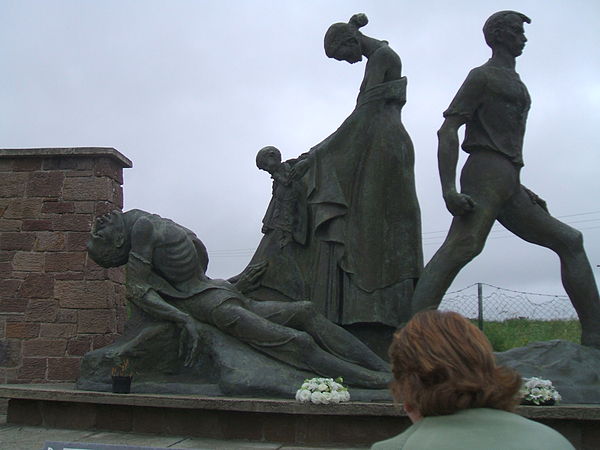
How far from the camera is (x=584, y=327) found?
5656 mm

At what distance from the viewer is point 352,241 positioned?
19.2 ft

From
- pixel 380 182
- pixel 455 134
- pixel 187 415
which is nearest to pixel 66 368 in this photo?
pixel 187 415

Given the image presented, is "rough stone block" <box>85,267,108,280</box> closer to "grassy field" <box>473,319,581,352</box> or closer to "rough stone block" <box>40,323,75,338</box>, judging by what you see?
"rough stone block" <box>40,323,75,338</box>

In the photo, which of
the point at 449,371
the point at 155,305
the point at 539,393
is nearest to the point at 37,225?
the point at 155,305

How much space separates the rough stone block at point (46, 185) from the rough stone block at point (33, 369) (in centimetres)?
204

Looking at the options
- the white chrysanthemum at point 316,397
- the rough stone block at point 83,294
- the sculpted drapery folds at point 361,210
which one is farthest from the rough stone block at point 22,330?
the white chrysanthemum at point 316,397

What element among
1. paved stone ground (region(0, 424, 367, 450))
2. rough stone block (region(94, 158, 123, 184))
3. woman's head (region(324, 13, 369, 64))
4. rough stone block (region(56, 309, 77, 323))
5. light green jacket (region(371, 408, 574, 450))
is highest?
woman's head (region(324, 13, 369, 64))

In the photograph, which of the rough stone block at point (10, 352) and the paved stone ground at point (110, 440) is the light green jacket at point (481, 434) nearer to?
the paved stone ground at point (110, 440)

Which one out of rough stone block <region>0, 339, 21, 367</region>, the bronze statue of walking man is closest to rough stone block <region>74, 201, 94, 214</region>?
rough stone block <region>0, 339, 21, 367</region>

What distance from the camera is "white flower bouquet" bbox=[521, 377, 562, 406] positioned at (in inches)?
174

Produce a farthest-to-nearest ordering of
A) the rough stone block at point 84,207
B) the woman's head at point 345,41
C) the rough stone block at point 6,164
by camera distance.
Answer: the rough stone block at point 6,164, the rough stone block at point 84,207, the woman's head at point 345,41

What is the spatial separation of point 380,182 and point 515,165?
111cm

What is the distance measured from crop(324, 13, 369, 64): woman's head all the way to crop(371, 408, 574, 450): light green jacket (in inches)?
205

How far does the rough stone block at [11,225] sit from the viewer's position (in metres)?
8.62
